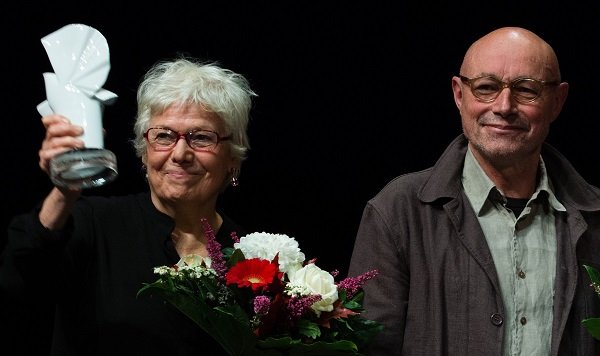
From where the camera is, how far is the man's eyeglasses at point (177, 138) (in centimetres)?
292

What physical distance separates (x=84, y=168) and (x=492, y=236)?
1174 millimetres

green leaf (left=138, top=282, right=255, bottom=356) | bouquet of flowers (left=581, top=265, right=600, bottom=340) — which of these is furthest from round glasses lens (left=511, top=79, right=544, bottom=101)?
green leaf (left=138, top=282, right=255, bottom=356)

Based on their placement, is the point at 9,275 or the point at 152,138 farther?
the point at 152,138

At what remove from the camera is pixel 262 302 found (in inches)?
94.9

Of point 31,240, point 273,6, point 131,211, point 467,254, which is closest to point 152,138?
point 131,211

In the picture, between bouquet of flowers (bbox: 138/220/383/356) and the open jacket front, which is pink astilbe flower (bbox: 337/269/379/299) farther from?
the open jacket front

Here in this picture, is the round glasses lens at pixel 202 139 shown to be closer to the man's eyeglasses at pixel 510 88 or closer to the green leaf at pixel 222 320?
the green leaf at pixel 222 320

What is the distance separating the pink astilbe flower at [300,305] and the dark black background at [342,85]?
1362mm

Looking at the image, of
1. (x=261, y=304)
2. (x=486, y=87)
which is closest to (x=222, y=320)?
(x=261, y=304)

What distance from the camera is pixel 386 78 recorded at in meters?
4.00

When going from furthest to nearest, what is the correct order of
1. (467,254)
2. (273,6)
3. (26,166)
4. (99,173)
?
(273,6) < (26,166) < (467,254) < (99,173)

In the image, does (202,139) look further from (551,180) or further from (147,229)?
(551,180)

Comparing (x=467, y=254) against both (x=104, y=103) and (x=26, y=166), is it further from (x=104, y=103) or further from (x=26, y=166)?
(x=26, y=166)

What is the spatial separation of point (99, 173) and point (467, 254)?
1061mm
